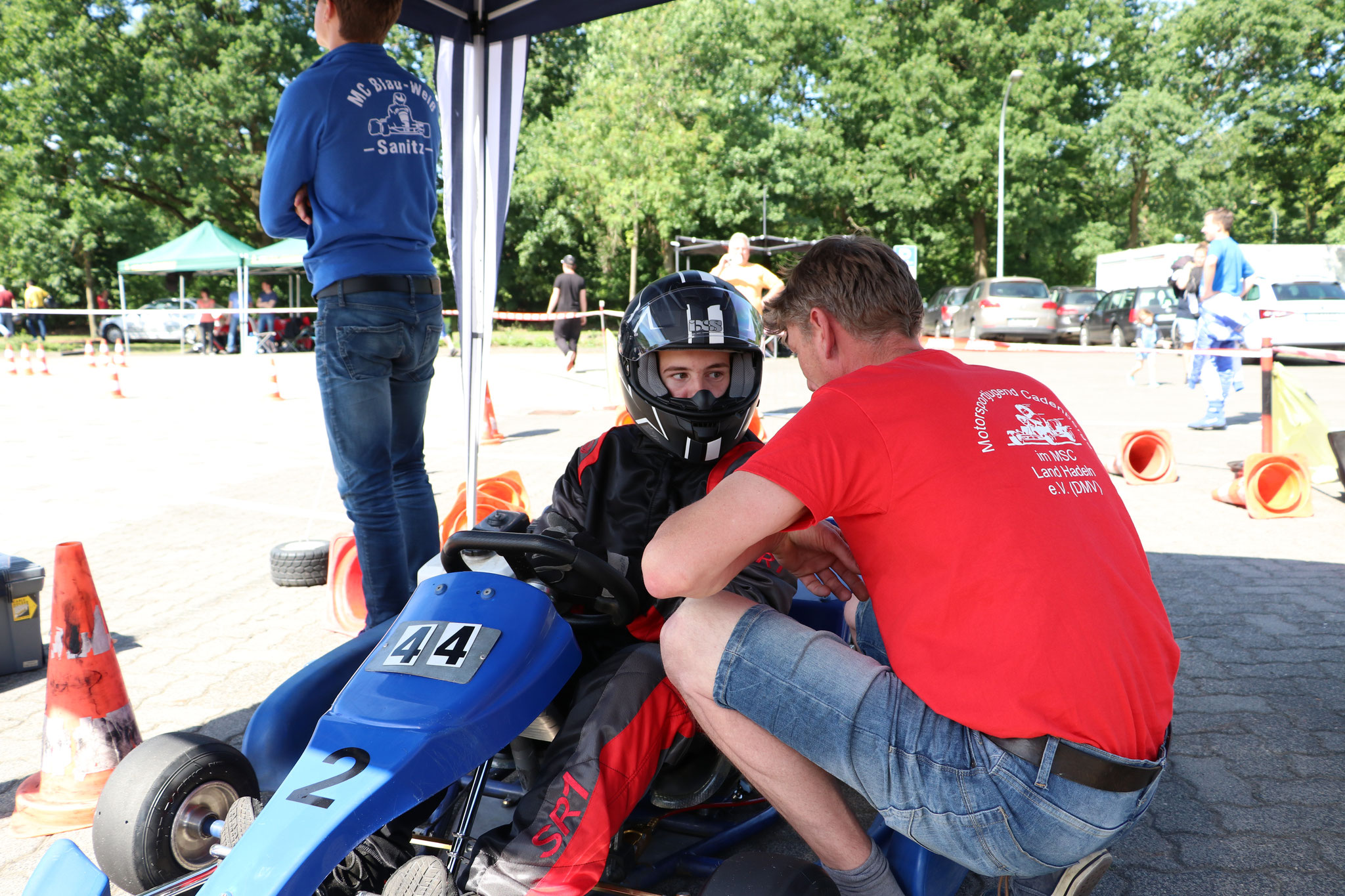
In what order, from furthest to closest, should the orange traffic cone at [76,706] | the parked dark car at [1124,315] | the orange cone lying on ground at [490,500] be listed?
the parked dark car at [1124,315] → the orange cone lying on ground at [490,500] → the orange traffic cone at [76,706]

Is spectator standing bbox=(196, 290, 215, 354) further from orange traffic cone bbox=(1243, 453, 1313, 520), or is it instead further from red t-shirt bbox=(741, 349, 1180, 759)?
red t-shirt bbox=(741, 349, 1180, 759)

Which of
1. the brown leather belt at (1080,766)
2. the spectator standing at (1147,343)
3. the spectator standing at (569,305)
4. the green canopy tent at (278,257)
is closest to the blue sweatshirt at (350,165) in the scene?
the brown leather belt at (1080,766)

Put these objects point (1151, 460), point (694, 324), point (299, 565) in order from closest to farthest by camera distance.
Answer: point (694, 324) → point (299, 565) → point (1151, 460)

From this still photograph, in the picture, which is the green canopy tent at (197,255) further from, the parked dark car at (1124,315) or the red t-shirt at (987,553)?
the red t-shirt at (987,553)

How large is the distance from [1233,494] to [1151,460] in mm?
852

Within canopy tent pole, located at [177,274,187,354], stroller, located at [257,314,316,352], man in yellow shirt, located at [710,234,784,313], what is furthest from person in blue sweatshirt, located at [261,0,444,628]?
canopy tent pole, located at [177,274,187,354]

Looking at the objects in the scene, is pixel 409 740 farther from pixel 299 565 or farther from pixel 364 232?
pixel 299 565

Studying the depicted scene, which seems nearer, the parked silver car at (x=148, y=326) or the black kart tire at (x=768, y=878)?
the black kart tire at (x=768, y=878)

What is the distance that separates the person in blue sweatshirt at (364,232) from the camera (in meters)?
3.20

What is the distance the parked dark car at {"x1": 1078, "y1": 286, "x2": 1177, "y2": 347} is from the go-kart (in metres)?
18.3

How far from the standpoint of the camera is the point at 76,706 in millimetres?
2762

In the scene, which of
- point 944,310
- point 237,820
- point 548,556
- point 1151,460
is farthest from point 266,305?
point 548,556

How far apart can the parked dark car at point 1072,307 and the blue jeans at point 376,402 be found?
20756mm

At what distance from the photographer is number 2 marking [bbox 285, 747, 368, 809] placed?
166cm
